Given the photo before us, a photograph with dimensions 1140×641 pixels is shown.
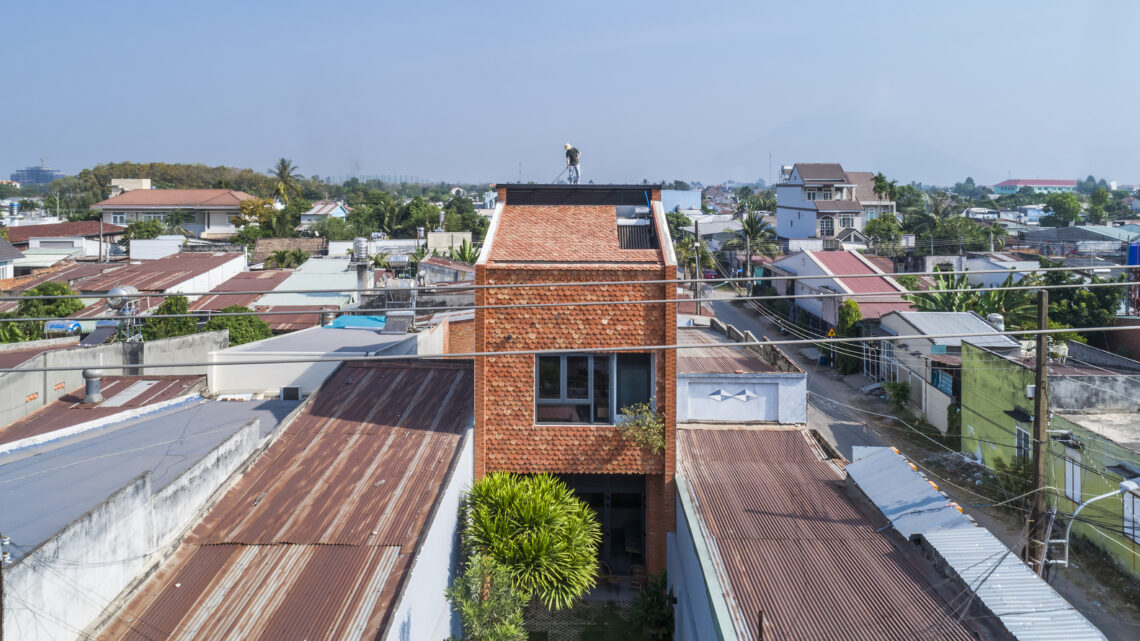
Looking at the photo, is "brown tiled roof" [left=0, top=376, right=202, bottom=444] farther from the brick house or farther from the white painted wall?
the white painted wall

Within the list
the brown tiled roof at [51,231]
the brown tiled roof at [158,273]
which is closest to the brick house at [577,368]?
the brown tiled roof at [158,273]

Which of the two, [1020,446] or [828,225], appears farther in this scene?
[828,225]

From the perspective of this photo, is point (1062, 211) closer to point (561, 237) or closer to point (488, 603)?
point (561, 237)

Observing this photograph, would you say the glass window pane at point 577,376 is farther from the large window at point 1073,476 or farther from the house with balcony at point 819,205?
the house with balcony at point 819,205

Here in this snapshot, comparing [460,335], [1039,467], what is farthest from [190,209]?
[1039,467]

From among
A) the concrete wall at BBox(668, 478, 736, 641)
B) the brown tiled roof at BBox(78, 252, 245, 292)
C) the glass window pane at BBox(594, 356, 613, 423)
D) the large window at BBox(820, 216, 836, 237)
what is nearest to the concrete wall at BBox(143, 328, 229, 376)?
the glass window pane at BBox(594, 356, 613, 423)
